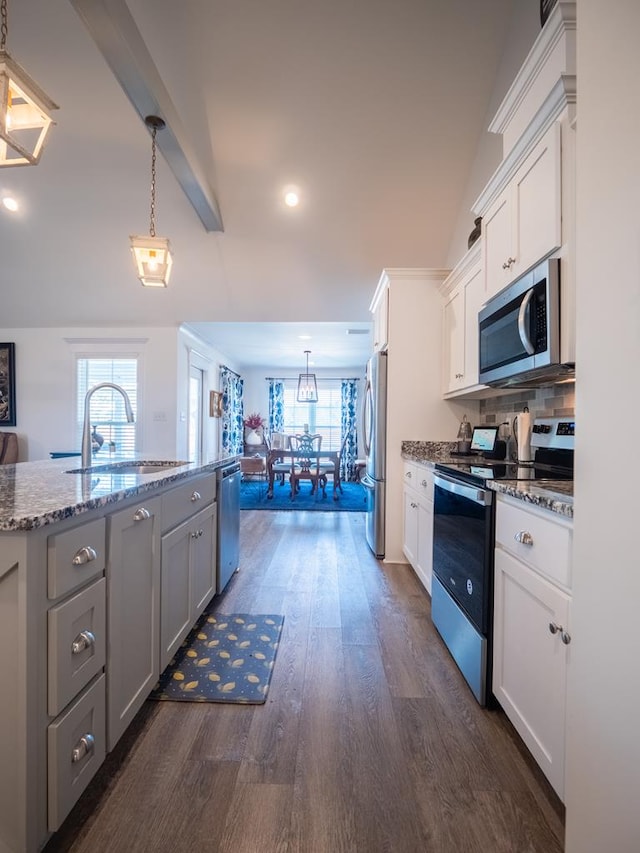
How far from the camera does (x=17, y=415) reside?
523 cm

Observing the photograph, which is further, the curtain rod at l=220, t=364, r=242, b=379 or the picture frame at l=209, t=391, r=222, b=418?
the curtain rod at l=220, t=364, r=242, b=379

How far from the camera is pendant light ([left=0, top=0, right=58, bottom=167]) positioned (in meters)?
1.29

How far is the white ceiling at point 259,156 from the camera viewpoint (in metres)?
2.71

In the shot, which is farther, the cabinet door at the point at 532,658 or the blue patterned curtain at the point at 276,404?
the blue patterned curtain at the point at 276,404

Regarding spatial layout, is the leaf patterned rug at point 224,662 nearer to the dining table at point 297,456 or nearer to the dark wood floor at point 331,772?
the dark wood floor at point 331,772

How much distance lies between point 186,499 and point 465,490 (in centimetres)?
121

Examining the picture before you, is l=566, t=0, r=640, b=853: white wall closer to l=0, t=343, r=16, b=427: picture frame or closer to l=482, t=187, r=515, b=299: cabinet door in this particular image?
l=482, t=187, r=515, b=299: cabinet door

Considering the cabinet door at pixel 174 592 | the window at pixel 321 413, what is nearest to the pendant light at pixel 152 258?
the cabinet door at pixel 174 592

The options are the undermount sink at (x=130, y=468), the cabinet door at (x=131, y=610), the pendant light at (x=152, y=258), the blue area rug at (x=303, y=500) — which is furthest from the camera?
the blue area rug at (x=303, y=500)

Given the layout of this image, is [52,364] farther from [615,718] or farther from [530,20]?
[615,718]

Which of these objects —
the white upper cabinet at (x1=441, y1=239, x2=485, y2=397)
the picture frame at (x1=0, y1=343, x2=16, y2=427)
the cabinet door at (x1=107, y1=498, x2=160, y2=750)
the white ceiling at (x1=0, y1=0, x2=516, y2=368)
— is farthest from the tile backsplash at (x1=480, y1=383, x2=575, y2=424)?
the picture frame at (x1=0, y1=343, x2=16, y2=427)

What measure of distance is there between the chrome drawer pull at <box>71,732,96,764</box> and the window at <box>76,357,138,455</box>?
4.51 m

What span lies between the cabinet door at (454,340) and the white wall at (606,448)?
1985mm

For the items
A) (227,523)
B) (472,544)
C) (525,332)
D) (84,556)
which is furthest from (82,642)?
(525,332)
